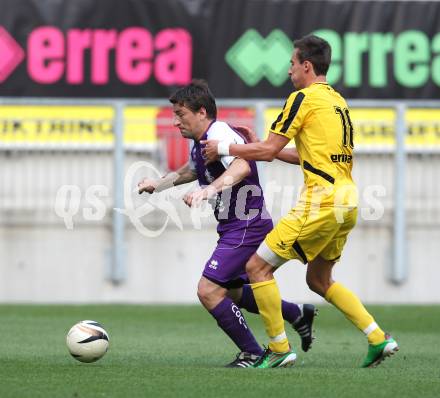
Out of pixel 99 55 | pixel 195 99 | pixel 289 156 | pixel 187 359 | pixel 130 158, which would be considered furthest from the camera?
pixel 99 55

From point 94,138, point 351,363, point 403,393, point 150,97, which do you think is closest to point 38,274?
point 94,138

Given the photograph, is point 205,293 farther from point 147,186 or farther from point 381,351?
point 381,351

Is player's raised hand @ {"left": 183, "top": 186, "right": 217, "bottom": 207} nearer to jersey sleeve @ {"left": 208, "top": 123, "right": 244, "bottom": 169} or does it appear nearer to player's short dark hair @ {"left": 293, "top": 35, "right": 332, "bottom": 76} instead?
jersey sleeve @ {"left": 208, "top": 123, "right": 244, "bottom": 169}

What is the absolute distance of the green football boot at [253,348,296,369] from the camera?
8312mm

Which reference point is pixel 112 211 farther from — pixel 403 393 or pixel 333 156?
pixel 403 393

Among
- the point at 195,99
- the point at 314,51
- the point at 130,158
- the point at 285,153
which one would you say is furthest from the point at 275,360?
the point at 130,158

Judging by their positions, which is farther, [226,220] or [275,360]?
[226,220]

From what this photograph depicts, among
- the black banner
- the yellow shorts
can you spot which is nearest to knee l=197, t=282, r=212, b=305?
the yellow shorts

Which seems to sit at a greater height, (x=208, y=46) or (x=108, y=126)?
(x=208, y=46)

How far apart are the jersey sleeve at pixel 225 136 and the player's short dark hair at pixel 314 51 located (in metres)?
0.70

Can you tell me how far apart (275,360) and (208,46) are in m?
8.79

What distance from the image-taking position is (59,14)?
1612cm

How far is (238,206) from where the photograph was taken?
859 centimetres

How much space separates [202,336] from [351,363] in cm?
261
